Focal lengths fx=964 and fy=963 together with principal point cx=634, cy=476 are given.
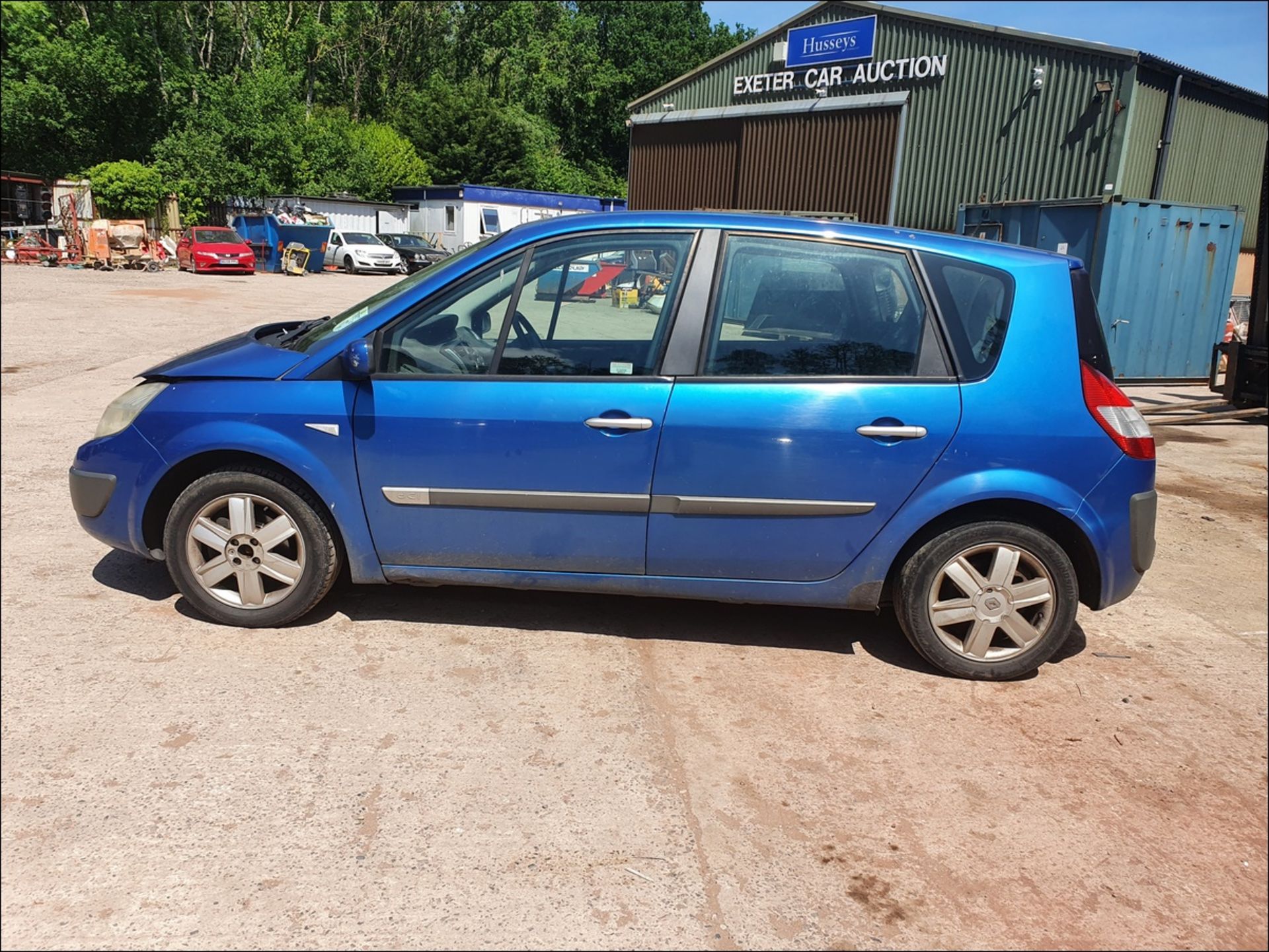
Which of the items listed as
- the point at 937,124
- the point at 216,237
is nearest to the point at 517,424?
the point at 937,124

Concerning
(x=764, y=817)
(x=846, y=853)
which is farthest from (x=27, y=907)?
(x=846, y=853)

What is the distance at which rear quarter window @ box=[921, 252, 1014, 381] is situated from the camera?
11.9 feet

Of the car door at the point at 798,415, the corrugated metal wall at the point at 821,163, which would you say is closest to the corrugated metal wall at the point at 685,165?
the corrugated metal wall at the point at 821,163

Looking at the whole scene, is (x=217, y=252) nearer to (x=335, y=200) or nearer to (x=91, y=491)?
(x=335, y=200)

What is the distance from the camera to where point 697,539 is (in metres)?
3.72

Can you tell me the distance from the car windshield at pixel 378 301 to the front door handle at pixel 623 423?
84 centimetres

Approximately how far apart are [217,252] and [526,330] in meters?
29.0

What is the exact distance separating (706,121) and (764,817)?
23.2m

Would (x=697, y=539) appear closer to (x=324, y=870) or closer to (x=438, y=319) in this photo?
(x=438, y=319)

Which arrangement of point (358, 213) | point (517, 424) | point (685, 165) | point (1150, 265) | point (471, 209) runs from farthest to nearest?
point (358, 213) → point (471, 209) → point (685, 165) → point (1150, 265) → point (517, 424)

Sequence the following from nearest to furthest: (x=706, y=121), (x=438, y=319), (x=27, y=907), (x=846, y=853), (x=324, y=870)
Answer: (x=27, y=907) < (x=324, y=870) < (x=846, y=853) < (x=438, y=319) < (x=706, y=121)

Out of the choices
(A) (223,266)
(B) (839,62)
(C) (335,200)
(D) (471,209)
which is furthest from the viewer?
(C) (335,200)

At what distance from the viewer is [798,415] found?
3582mm

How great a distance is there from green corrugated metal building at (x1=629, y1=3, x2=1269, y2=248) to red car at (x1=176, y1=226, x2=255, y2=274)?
45.0 ft
